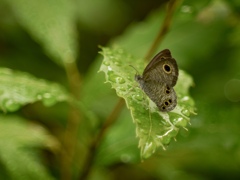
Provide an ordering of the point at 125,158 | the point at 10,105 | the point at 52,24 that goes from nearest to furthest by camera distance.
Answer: the point at 10,105, the point at 125,158, the point at 52,24

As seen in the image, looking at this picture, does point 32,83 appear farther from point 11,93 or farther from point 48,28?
point 48,28

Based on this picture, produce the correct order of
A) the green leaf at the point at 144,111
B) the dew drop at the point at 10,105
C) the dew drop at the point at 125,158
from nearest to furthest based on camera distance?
the green leaf at the point at 144,111 < the dew drop at the point at 10,105 < the dew drop at the point at 125,158

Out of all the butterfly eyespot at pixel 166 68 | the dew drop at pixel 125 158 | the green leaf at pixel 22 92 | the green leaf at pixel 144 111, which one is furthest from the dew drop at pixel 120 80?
the dew drop at pixel 125 158

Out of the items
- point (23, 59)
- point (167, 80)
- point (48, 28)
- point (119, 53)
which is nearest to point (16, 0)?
point (48, 28)

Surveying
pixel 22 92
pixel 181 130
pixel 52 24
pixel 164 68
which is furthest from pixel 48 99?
pixel 52 24

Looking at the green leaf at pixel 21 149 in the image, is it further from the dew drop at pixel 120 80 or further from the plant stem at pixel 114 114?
the dew drop at pixel 120 80

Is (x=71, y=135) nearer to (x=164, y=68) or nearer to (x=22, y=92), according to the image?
(x=22, y=92)

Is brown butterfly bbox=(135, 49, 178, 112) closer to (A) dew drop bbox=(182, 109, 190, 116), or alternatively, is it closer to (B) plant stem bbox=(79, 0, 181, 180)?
(A) dew drop bbox=(182, 109, 190, 116)
